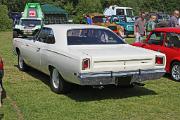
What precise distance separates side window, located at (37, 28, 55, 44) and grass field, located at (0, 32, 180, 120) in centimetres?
108

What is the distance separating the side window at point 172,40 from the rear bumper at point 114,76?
88.6 inches

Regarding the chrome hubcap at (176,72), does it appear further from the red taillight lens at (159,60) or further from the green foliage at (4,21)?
the green foliage at (4,21)

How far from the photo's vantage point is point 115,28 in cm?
2475

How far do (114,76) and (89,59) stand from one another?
61cm

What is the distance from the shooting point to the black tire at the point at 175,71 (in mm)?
9992

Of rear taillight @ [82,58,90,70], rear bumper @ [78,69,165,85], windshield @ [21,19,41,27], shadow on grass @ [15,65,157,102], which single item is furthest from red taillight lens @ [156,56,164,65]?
windshield @ [21,19,41,27]

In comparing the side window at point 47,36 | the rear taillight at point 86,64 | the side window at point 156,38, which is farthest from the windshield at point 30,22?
the rear taillight at point 86,64

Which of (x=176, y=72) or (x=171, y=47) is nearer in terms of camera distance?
(x=176, y=72)

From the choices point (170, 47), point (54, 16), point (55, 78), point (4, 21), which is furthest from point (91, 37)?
point (4, 21)

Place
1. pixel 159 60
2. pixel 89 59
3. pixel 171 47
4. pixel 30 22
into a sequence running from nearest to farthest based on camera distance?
pixel 89 59, pixel 159 60, pixel 171 47, pixel 30 22

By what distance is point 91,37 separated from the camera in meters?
8.84

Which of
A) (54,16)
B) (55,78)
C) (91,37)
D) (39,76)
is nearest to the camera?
→ (55,78)

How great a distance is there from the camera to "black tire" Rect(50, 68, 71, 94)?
8.27 meters

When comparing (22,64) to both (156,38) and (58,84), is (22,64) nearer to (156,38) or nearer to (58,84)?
(58,84)
